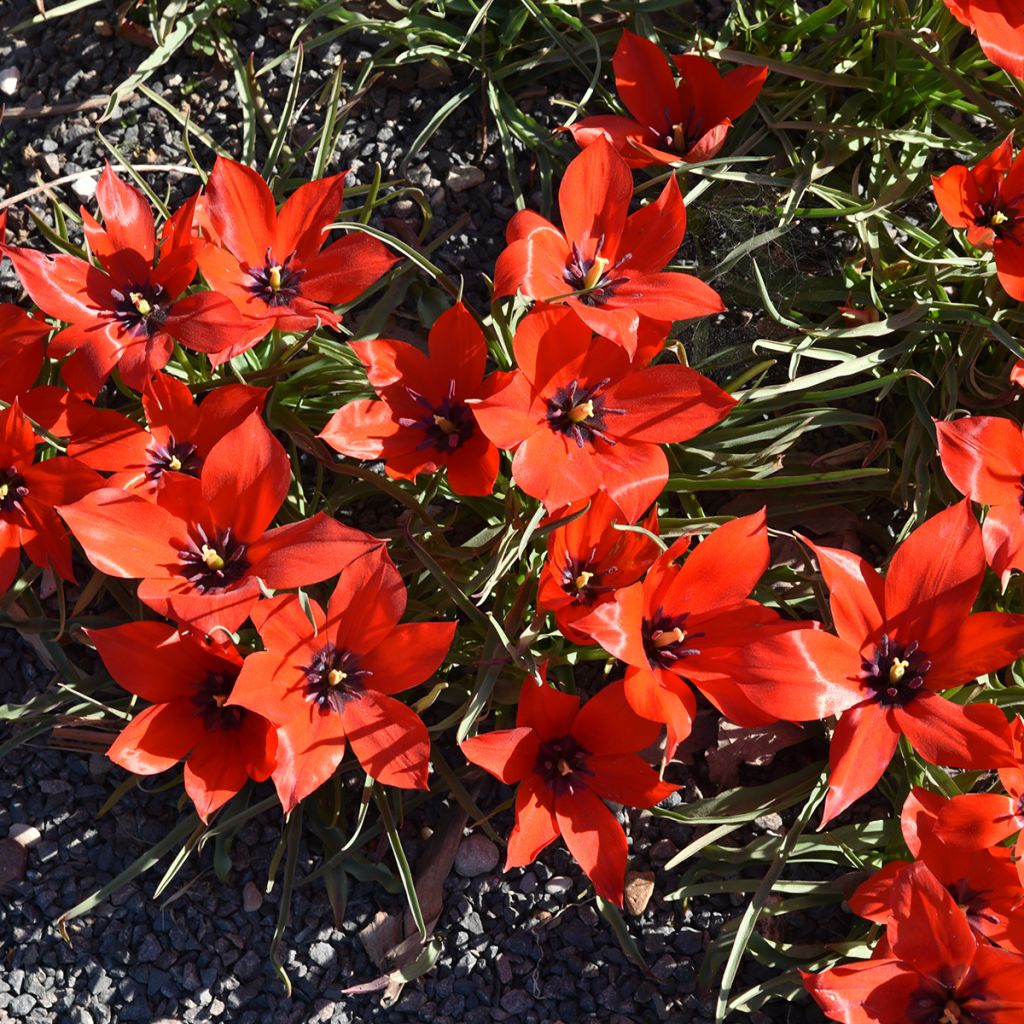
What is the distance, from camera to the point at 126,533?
140 centimetres

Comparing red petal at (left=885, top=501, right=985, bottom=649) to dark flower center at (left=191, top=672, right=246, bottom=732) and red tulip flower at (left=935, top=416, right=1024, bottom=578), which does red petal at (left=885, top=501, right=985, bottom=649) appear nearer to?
red tulip flower at (left=935, top=416, right=1024, bottom=578)

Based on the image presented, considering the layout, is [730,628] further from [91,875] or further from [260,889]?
[91,875]

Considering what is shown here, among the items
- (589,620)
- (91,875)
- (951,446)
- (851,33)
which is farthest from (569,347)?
(91,875)

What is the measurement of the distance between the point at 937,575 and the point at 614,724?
48 centimetres

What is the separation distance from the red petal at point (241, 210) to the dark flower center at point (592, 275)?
425mm

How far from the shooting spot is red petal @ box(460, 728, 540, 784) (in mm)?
1471

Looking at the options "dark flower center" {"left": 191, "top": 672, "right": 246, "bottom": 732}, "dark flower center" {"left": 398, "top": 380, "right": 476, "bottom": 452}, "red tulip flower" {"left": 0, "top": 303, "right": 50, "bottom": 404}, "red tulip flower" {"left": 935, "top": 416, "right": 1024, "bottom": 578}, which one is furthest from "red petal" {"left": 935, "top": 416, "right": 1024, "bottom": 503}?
"red tulip flower" {"left": 0, "top": 303, "right": 50, "bottom": 404}

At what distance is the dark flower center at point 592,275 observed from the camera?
153 centimetres

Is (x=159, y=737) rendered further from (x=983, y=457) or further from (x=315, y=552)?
(x=983, y=457)

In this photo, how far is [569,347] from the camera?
1.49 m

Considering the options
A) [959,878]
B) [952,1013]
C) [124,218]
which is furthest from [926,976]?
[124,218]

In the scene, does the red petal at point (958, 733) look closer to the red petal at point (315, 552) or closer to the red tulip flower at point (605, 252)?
the red tulip flower at point (605, 252)

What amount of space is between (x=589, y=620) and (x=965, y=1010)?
727mm

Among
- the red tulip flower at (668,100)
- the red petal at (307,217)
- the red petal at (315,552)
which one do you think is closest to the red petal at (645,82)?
the red tulip flower at (668,100)
